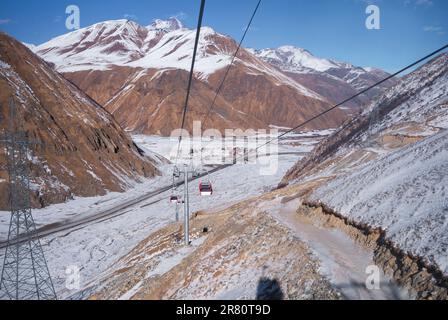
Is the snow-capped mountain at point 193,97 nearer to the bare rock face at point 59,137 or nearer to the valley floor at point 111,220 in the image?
the bare rock face at point 59,137

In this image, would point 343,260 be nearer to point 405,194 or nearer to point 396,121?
point 405,194

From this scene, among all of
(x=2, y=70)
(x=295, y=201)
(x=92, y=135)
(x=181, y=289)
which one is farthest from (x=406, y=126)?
(x=2, y=70)

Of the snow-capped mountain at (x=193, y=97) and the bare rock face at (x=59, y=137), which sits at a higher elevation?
the snow-capped mountain at (x=193, y=97)

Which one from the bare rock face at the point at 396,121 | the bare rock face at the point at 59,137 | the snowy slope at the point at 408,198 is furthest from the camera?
the bare rock face at the point at 59,137

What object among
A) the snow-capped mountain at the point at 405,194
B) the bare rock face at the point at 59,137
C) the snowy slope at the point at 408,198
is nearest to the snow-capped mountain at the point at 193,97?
the bare rock face at the point at 59,137

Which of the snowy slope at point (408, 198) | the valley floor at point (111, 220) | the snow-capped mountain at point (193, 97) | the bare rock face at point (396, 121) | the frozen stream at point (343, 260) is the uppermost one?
the snow-capped mountain at point (193, 97)

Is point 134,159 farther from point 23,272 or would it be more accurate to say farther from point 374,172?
point 374,172
